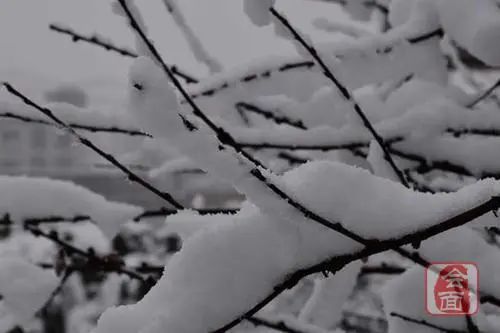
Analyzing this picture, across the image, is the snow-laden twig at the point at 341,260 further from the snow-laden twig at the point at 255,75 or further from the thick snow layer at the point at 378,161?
the snow-laden twig at the point at 255,75

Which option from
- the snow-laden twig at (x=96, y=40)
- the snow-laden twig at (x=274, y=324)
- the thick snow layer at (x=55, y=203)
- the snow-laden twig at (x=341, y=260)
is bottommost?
the snow-laden twig at (x=341, y=260)

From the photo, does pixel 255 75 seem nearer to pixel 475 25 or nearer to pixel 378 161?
pixel 378 161

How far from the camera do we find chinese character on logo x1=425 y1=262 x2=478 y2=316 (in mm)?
1071

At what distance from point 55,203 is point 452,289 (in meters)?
0.93

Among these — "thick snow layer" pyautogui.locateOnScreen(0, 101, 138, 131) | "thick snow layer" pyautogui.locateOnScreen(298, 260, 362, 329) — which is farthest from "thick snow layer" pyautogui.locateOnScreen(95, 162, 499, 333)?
"thick snow layer" pyautogui.locateOnScreen(298, 260, 362, 329)

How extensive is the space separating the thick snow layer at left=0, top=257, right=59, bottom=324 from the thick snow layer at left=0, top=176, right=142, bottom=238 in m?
0.27

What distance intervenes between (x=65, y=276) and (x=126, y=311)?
28.0 inches

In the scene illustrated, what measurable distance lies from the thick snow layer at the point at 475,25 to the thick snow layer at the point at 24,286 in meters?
1.24

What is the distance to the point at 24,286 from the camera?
4.96ft

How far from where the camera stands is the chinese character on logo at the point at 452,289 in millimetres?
1071

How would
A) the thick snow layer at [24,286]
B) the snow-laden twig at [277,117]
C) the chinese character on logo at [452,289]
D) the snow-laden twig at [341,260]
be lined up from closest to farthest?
the snow-laden twig at [341,260] < the chinese character on logo at [452,289] < the thick snow layer at [24,286] < the snow-laden twig at [277,117]

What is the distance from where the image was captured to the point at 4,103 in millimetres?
1192

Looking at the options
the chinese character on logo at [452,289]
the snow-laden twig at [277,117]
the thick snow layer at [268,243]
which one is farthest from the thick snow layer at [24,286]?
the chinese character on logo at [452,289]

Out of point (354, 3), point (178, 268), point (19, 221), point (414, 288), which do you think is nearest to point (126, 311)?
point (178, 268)
